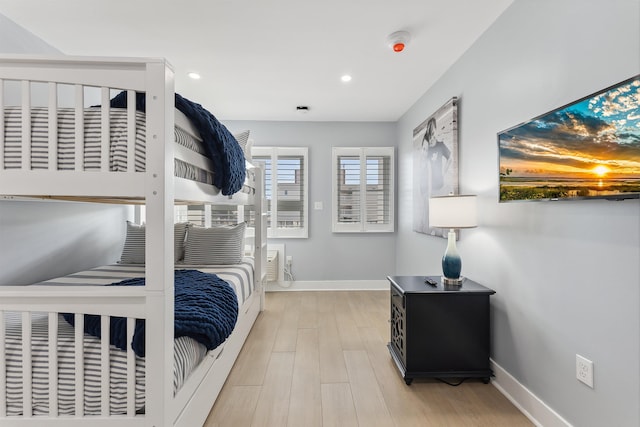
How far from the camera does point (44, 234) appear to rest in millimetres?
2414

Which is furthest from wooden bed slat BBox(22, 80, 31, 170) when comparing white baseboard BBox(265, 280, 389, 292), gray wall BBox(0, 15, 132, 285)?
white baseboard BBox(265, 280, 389, 292)

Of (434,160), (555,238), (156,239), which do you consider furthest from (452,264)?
(156,239)

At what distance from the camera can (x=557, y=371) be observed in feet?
5.24

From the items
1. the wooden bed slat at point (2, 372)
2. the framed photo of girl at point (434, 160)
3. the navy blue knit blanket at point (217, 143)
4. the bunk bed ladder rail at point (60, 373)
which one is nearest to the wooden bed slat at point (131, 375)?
the bunk bed ladder rail at point (60, 373)

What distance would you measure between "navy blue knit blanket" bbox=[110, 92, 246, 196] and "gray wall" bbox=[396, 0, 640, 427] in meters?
1.70

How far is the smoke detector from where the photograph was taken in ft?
7.30

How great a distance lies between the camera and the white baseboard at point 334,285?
4.42m

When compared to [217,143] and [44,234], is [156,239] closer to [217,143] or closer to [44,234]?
[217,143]

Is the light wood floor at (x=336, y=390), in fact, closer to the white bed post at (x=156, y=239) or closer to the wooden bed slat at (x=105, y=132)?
the white bed post at (x=156, y=239)

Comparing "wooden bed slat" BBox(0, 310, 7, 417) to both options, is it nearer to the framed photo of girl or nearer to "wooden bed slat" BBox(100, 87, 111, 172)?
"wooden bed slat" BBox(100, 87, 111, 172)

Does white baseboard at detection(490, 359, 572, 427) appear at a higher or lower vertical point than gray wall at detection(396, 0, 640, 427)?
lower

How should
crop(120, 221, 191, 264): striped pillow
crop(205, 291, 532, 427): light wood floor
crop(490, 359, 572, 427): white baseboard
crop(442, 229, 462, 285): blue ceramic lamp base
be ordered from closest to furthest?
1. crop(490, 359, 572, 427): white baseboard
2. crop(205, 291, 532, 427): light wood floor
3. crop(442, 229, 462, 285): blue ceramic lamp base
4. crop(120, 221, 191, 264): striped pillow

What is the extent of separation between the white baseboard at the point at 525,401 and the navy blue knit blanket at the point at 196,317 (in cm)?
170

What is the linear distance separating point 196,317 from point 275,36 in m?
1.97
